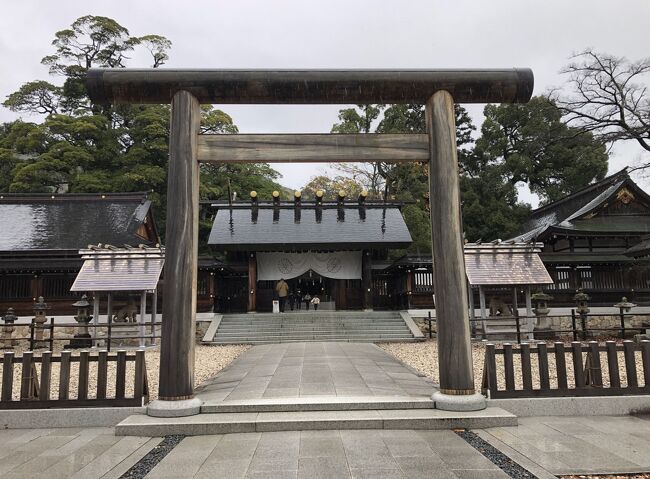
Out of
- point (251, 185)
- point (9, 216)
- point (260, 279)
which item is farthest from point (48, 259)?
point (251, 185)

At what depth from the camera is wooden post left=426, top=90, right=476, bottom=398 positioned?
221 inches

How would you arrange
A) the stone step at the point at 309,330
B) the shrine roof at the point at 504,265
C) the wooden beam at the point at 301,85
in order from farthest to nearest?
the stone step at the point at 309,330 → the shrine roof at the point at 504,265 → the wooden beam at the point at 301,85

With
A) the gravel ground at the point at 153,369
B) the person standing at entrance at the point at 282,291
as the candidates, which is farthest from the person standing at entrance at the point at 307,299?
the gravel ground at the point at 153,369

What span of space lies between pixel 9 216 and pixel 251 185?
14246mm

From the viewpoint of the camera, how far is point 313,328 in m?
17.3

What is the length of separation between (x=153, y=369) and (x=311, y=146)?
24.1 ft

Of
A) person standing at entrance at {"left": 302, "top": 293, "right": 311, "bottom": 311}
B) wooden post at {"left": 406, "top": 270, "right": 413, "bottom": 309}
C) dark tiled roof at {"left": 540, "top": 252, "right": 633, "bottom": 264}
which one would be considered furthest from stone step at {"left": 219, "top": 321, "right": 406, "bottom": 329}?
dark tiled roof at {"left": 540, "top": 252, "right": 633, "bottom": 264}

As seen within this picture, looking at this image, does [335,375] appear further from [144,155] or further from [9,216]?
[144,155]

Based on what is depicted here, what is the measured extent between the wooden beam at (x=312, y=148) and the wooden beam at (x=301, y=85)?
0.55 metres

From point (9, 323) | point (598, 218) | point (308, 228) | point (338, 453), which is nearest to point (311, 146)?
point (338, 453)

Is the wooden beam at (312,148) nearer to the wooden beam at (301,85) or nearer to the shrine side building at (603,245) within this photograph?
the wooden beam at (301,85)

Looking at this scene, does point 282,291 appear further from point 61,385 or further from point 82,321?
point 61,385

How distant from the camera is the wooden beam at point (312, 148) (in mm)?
5965

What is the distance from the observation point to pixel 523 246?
15.1m
